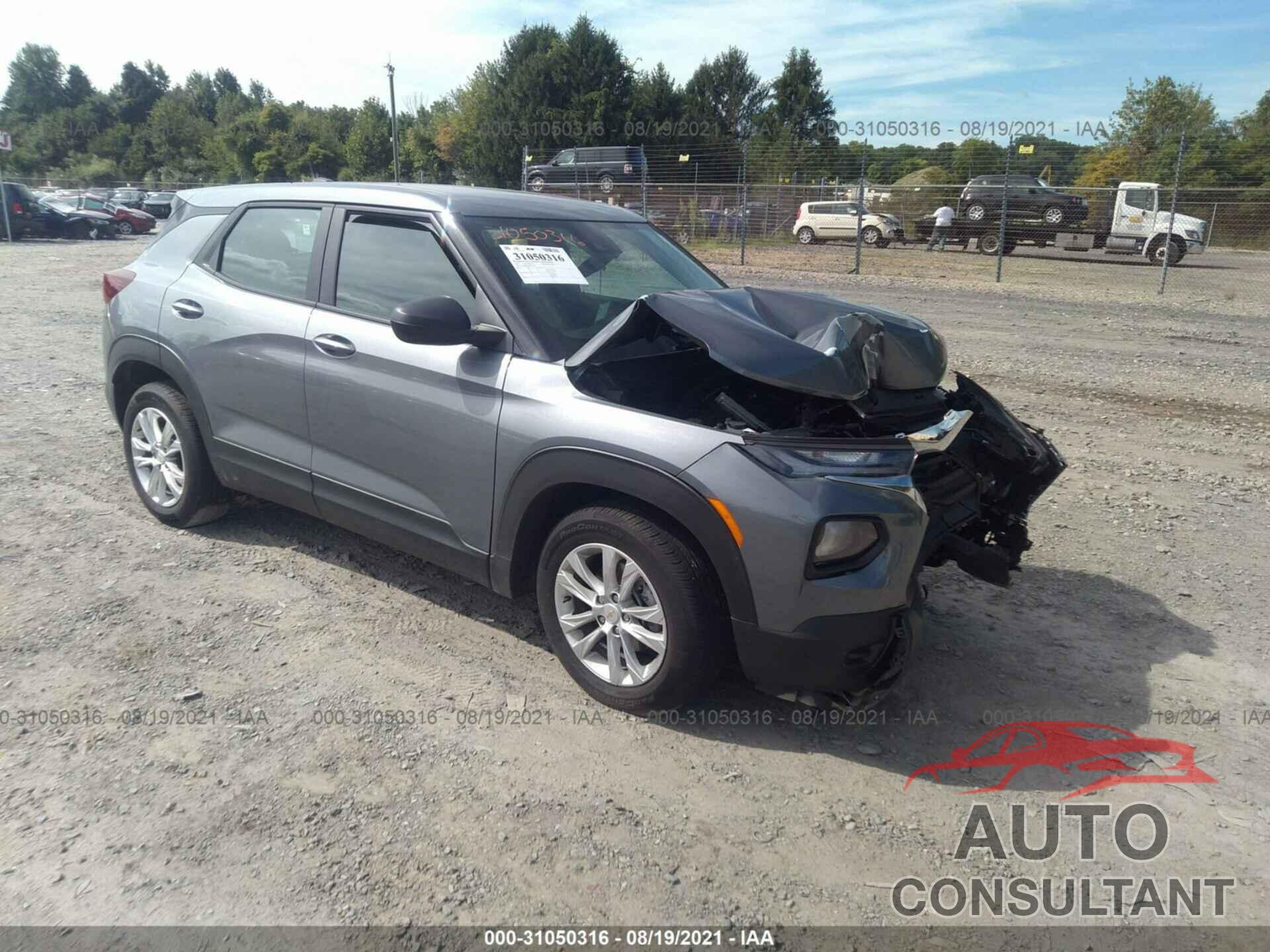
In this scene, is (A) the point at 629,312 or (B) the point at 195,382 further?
(B) the point at 195,382

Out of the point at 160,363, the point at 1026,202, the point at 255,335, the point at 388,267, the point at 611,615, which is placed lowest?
the point at 611,615

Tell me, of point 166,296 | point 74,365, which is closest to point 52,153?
point 74,365

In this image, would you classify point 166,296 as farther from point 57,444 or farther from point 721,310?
point 721,310

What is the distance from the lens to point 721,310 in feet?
11.2

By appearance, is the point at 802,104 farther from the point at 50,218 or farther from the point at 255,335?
the point at 255,335

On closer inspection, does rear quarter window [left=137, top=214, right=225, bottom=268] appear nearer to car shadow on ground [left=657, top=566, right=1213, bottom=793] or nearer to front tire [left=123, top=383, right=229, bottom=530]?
front tire [left=123, top=383, right=229, bottom=530]

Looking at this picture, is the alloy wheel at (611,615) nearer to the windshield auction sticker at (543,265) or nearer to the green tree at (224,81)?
the windshield auction sticker at (543,265)

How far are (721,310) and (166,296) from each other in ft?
10.0

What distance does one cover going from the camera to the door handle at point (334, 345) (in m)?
3.97

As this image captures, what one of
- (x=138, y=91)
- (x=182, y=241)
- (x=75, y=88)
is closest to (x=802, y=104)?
(x=182, y=241)

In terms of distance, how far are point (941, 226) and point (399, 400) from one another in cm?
2398

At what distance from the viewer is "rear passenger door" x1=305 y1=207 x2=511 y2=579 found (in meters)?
3.62

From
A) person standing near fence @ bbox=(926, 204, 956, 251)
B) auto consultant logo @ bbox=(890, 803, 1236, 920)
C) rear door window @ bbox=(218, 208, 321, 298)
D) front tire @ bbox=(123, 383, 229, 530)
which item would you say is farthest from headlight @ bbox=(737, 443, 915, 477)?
person standing near fence @ bbox=(926, 204, 956, 251)

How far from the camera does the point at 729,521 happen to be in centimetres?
297
